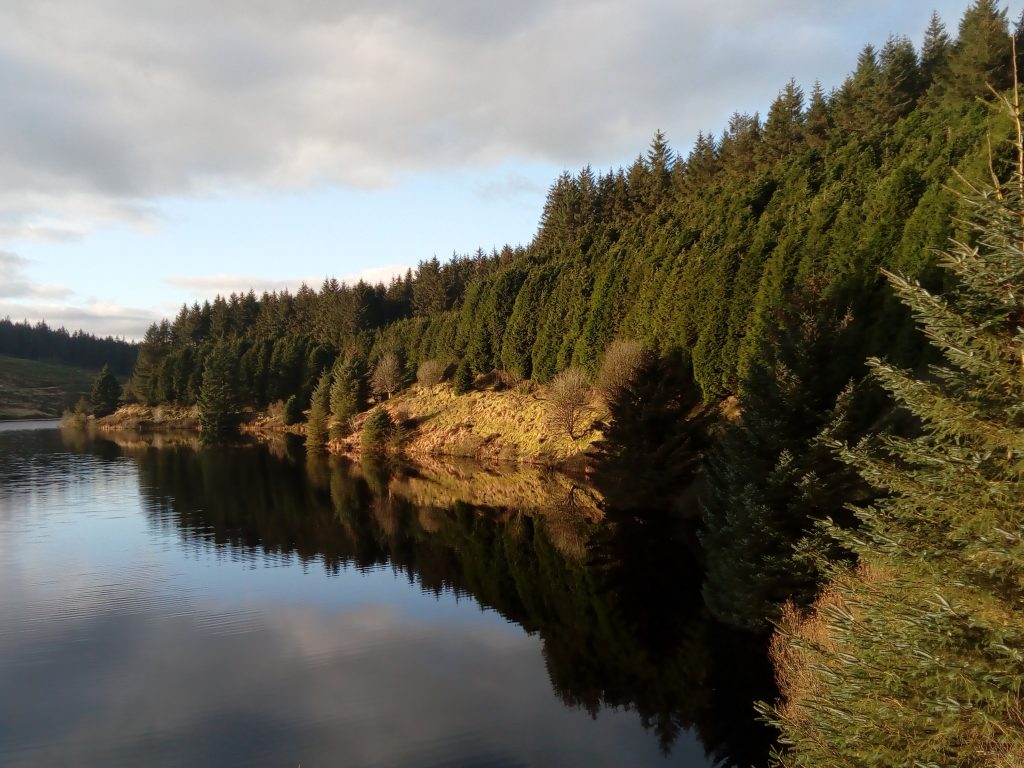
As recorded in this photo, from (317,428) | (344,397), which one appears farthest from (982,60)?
(317,428)

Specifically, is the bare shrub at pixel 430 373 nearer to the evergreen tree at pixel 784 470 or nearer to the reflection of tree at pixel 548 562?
the reflection of tree at pixel 548 562

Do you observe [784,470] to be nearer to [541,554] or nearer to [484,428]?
[541,554]

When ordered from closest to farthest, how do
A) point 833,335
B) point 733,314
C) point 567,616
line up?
1. point 833,335
2. point 567,616
3. point 733,314

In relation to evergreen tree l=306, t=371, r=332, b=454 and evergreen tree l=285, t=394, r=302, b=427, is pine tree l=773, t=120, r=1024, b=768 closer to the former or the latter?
evergreen tree l=306, t=371, r=332, b=454

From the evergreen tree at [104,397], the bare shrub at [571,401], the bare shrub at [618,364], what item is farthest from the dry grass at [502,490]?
the evergreen tree at [104,397]

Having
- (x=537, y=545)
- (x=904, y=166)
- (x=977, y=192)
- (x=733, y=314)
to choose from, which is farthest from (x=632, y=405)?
(x=977, y=192)

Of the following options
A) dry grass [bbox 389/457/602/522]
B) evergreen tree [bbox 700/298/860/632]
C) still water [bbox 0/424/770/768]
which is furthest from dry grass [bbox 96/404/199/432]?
evergreen tree [bbox 700/298/860/632]

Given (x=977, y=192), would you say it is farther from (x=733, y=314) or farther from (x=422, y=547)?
(x=733, y=314)

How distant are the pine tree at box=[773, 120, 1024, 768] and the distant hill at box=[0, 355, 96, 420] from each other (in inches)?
7705

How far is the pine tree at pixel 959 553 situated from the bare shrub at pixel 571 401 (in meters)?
51.0

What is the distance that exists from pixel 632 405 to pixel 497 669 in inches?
889

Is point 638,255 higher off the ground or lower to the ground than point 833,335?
higher

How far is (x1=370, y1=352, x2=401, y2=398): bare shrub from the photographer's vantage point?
9250 centimetres

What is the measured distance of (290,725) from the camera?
1872 cm
